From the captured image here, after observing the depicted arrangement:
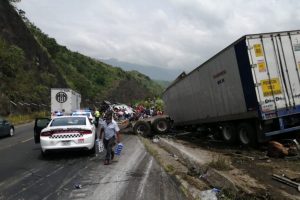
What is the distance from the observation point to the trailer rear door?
14.7 m

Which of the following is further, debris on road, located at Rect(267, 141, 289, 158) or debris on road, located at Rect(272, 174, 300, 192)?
debris on road, located at Rect(267, 141, 289, 158)

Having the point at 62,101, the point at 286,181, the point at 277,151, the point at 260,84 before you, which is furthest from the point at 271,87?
the point at 62,101

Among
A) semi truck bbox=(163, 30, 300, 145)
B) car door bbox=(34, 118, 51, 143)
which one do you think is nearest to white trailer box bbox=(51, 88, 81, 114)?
car door bbox=(34, 118, 51, 143)

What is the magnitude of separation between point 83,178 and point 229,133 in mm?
8761

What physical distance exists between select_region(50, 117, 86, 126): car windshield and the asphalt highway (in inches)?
42.1

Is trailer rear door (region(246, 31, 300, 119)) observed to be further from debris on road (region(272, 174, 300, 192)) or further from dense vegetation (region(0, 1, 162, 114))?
dense vegetation (region(0, 1, 162, 114))

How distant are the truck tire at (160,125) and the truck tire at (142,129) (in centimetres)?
47

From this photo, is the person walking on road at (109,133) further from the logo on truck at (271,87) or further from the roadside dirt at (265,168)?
the logo on truck at (271,87)

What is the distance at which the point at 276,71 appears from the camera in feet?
49.4

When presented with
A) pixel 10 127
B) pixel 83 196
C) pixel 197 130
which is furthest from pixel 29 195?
pixel 10 127

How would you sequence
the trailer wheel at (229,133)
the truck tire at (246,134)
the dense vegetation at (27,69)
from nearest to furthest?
the truck tire at (246,134) → the trailer wheel at (229,133) → the dense vegetation at (27,69)

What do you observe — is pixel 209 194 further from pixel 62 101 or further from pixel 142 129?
pixel 62 101

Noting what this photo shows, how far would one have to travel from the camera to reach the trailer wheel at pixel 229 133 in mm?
17386

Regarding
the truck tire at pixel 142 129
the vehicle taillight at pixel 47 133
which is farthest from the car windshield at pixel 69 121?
the truck tire at pixel 142 129
